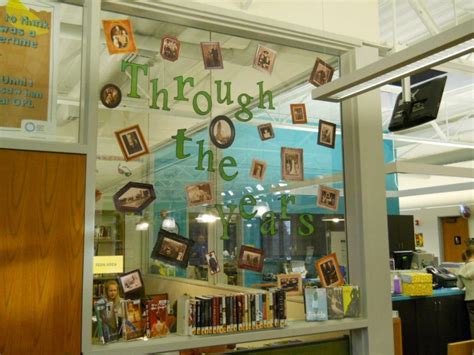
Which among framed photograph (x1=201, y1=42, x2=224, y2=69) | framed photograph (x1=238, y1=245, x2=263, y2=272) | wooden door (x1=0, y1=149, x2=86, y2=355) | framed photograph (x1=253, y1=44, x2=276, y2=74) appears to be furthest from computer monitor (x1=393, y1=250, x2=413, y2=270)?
wooden door (x1=0, y1=149, x2=86, y2=355)

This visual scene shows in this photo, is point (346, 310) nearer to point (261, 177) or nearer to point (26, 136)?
point (261, 177)

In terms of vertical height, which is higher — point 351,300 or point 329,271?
point 329,271

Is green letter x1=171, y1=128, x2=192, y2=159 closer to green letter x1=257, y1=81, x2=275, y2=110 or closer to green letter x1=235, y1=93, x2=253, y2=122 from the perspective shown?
green letter x1=235, y1=93, x2=253, y2=122

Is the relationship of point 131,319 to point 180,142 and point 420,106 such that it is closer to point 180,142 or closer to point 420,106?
point 180,142

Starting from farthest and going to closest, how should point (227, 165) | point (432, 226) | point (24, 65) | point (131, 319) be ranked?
point (432, 226)
point (227, 165)
point (131, 319)
point (24, 65)

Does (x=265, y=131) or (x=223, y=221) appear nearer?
(x=223, y=221)

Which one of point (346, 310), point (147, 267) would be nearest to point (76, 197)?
point (147, 267)

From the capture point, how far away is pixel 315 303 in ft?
9.58

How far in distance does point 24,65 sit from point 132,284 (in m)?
1.18

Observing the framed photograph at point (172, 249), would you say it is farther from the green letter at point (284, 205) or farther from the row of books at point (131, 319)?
the green letter at point (284, 205)

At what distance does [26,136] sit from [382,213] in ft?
7.00

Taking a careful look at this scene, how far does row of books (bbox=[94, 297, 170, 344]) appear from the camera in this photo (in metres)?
2.36

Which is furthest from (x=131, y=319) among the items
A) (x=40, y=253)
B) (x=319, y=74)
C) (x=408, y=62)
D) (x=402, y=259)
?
(x=402, y=259)

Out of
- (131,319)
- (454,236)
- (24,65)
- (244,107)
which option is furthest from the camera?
(454,236)
